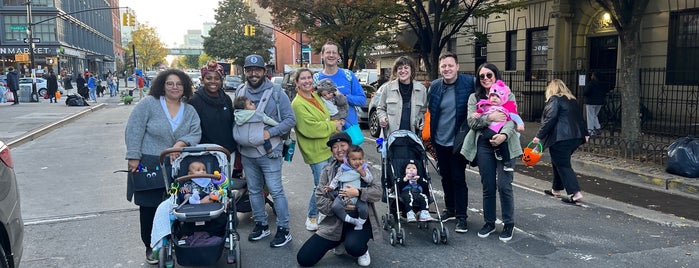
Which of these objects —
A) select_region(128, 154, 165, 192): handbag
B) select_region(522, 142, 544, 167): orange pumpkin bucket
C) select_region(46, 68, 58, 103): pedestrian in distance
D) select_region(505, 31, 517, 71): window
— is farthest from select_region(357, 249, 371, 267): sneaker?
select_region(46, 68, 58, 103): pedestrian in distance

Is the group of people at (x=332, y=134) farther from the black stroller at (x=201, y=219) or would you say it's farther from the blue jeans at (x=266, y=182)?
the black stroller at (x=201, y=219)

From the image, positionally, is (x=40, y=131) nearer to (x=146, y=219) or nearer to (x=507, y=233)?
(x=146, y=219)

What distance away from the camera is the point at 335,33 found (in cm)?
2375

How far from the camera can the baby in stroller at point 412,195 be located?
536 cm

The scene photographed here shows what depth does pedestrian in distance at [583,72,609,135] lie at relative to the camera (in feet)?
45.9

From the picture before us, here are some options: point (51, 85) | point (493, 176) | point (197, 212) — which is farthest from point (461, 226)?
point (51, 85)

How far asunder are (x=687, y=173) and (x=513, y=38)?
1337 centimetres

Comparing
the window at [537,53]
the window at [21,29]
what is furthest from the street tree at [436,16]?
the window at [21,29]

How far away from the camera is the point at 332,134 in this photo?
536 cm

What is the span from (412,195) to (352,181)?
34.0 inches

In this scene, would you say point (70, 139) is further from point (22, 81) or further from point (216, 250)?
point (22, 81)

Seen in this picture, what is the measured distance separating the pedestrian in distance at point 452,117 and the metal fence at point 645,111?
5410mm

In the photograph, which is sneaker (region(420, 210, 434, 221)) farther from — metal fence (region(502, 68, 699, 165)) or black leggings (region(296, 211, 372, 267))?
metal fence (region(502, 68, 699, 165))

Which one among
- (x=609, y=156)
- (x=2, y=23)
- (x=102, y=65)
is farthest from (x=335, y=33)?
(x=102, y=65)
